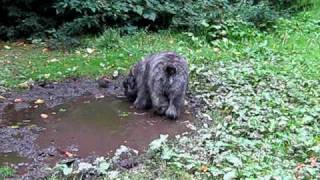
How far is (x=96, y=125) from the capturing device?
6.64m

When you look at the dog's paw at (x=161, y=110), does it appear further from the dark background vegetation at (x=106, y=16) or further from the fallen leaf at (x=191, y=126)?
the dark background vegetation at (x=106, y=16)

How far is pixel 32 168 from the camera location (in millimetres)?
5410

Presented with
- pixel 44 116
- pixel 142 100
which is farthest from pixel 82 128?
pixel 142 100

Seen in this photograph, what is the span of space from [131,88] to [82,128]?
110cm

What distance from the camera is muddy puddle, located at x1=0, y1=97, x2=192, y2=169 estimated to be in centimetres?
588

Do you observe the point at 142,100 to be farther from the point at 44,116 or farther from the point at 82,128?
the point at 44,116

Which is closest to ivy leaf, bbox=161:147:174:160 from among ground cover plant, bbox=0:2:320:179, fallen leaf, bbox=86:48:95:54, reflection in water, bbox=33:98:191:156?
ground cover plant, bbox=0:2:320:179

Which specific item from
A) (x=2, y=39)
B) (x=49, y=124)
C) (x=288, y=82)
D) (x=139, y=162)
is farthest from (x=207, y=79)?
(x=2, y=39)

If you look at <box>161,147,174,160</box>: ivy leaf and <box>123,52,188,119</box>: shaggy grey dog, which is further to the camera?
<box>123,52,188,119</box>: shaggy grey dog

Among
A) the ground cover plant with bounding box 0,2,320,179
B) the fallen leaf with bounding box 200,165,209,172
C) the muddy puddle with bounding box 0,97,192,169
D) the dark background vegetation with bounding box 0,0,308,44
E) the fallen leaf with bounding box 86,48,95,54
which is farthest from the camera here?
the dark background vegetation with bounding box 0,0,308,44

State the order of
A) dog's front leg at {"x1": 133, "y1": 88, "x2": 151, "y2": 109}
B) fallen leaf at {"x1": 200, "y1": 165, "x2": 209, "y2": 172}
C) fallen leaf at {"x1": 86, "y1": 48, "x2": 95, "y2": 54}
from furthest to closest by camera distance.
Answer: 1. fallen leaf at {"x1": 86, "y1": 48, "x2": 95, "y2": 54}
2. dog's front leg at {"x1": 133, "y1": 88, "x2": 151, "y2": 109}
3. fallen leaf at {"x1": 200, "y1": 165, "x2": 209, "y2": 172}

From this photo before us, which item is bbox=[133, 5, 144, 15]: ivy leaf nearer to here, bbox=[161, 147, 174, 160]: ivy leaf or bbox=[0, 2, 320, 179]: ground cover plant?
bbox=[0, 2, 320, 179]: ground cover plant

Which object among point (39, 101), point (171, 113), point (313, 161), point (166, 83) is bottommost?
point (39, 101)

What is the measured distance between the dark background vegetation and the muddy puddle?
354cm
